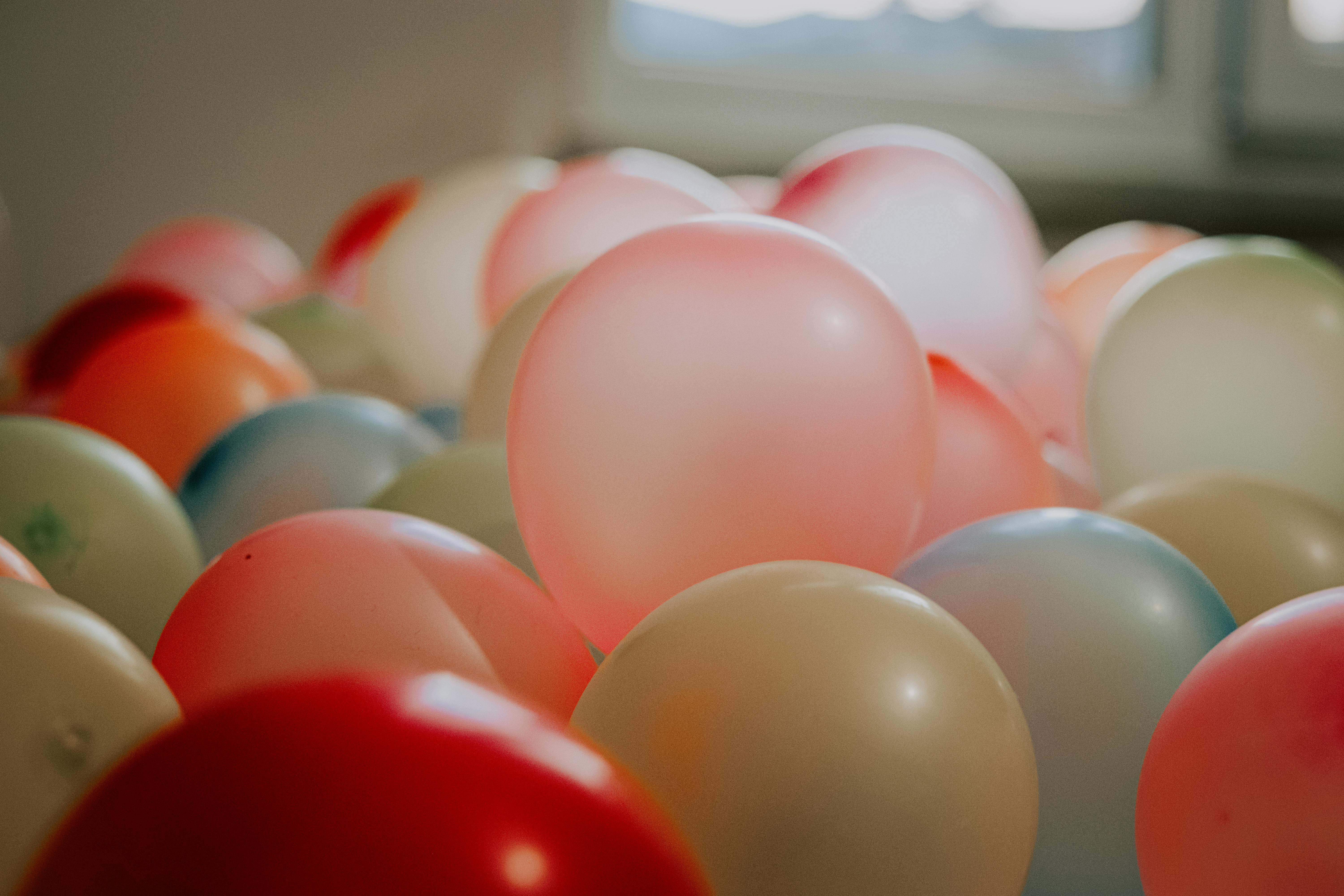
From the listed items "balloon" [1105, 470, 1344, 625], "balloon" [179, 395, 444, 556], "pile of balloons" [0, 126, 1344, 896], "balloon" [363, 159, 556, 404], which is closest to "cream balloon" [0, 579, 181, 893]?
Result: "pile of balloons" [0, 126, 1344, 896]

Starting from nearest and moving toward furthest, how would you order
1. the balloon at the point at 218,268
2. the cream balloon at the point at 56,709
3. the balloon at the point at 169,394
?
the cream balloon at the point at 56,709
the balloon at the point at 169,394
the balloon at the point at 218,268

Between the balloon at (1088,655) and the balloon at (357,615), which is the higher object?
the balloon at (357,615)

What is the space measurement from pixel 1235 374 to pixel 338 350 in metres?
0.84

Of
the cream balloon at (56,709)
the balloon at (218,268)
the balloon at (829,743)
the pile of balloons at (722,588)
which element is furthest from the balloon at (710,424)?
the balloon at (218,268)

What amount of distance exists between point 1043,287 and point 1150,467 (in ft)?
1.79

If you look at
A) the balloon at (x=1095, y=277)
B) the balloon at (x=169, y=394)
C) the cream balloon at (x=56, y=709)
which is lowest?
the balloon at (x=1095, y=277)

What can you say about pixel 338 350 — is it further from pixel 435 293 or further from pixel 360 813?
pixel 360 813

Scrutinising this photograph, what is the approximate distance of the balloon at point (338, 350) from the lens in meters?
1.26

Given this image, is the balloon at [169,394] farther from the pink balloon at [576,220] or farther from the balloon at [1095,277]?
the balloon at [1095,277]

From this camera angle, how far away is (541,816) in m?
0.29

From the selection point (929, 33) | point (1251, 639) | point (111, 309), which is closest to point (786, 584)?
point (1251, 639)

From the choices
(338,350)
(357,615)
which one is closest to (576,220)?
(338,350)

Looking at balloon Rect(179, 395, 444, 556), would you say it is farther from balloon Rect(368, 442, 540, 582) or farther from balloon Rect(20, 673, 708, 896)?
balloon Rect(20, 673, 708, 896)

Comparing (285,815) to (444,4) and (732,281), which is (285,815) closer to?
(732,281)
